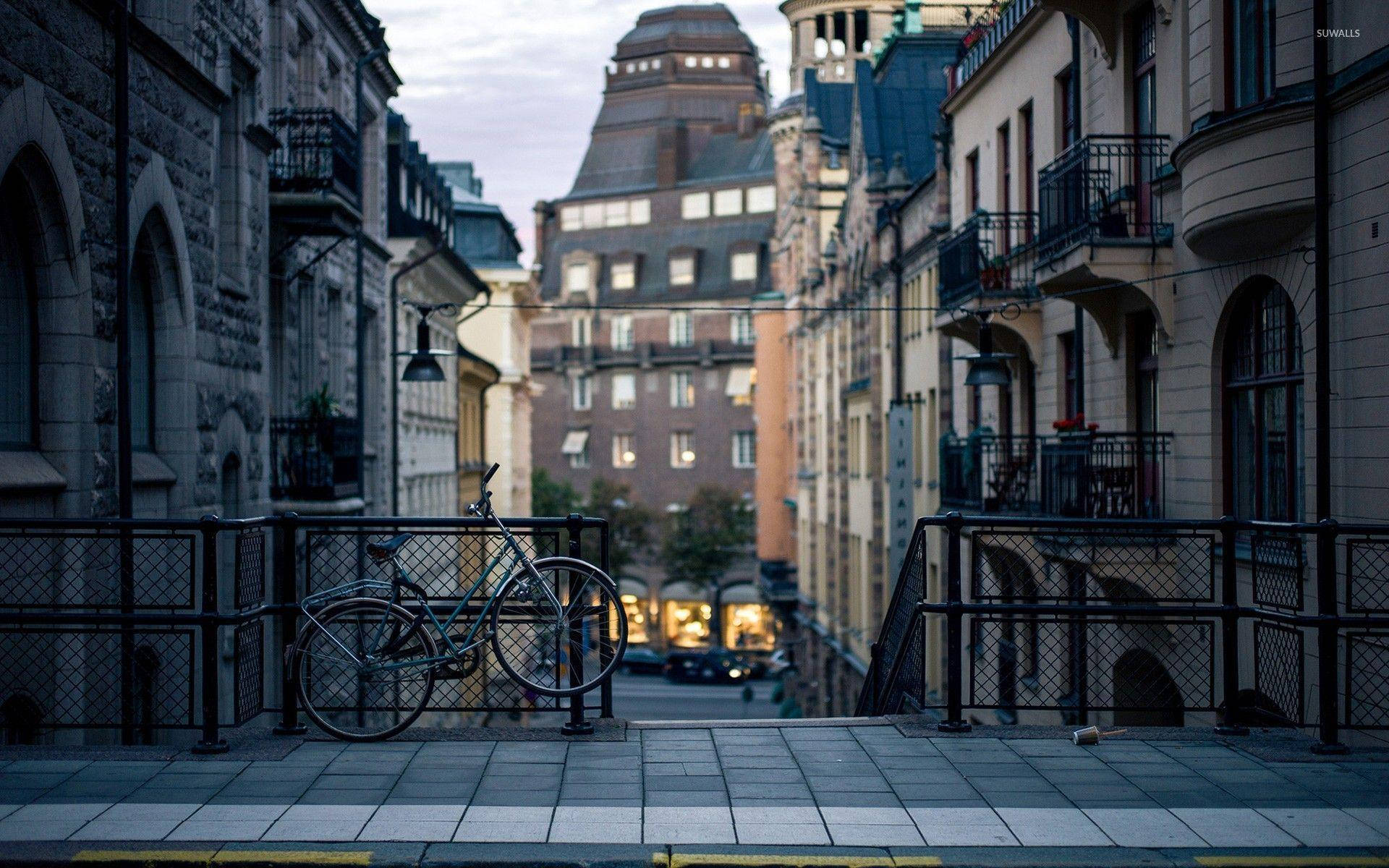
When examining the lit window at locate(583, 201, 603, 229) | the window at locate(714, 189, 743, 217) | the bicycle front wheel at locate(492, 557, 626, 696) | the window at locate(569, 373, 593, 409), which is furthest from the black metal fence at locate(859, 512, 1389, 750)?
the lit window at locate(583, 201, 603, 229)

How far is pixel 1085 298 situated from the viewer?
1861 centimetres

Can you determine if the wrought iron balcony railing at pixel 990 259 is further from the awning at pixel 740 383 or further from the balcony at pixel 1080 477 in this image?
the awning at pixel 740 383

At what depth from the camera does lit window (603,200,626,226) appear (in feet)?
328

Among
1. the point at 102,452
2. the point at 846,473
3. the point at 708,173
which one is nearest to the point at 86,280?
the point at 102,452

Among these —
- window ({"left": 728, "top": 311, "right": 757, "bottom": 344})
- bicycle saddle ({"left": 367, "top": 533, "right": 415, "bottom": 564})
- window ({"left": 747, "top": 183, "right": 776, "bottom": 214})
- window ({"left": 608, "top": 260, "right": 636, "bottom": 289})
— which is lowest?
bicycle saddle ({"left": 367, "top": 533, "right": 415, "bottom": 564})

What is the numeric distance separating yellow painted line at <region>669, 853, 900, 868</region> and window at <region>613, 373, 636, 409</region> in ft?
286

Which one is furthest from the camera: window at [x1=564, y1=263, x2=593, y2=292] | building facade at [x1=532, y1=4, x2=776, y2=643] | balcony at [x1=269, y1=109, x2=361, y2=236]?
window at [x1=564, y1=263, x2=593, y2=292]

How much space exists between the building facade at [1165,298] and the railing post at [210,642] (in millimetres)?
4611

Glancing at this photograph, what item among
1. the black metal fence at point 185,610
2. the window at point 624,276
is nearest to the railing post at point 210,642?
the black metal fence at point 185,610

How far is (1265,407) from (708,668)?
160 feet

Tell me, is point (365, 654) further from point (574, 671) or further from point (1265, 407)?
point (1265, 407)

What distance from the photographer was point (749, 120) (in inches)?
3883

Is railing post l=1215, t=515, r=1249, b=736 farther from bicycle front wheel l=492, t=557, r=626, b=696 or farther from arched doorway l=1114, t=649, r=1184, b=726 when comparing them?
arched doorway l=1114, t=649, r=1184, b=726

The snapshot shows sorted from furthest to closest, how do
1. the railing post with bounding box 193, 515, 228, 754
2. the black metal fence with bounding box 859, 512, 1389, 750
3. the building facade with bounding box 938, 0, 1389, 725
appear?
the building facade with bounding box 938, 0, 1389, 725 < the black metal fence with bounding box 859, 512, 1389, 750 < the railing post with bounding box 193, 515, 228, 754
